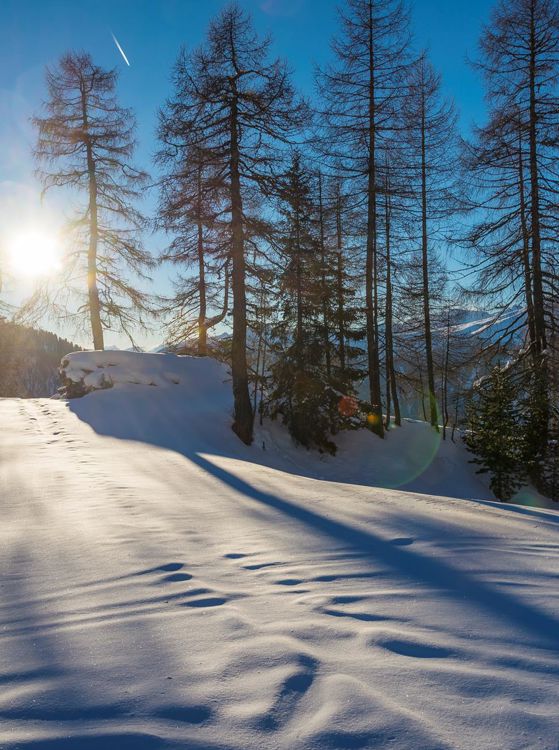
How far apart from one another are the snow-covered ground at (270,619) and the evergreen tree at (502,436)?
7598mm

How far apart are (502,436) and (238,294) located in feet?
26.8

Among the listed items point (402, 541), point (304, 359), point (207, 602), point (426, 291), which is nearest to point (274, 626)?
point (207, 602)

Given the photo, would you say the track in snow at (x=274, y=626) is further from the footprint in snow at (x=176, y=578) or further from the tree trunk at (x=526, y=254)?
the tree trunk at (x=526, y=254)

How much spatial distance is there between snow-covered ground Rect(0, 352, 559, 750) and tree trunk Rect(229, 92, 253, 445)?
607 cm

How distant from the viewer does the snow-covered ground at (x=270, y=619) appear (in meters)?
1.35

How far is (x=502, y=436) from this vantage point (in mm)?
11898

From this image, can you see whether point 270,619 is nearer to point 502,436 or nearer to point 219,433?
point 219,433

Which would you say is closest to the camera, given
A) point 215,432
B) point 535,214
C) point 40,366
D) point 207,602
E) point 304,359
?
point 207,602

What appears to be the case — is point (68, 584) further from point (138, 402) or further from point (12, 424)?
point (138, 402)

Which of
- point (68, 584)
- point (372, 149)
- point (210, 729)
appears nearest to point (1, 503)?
point (68, 584)

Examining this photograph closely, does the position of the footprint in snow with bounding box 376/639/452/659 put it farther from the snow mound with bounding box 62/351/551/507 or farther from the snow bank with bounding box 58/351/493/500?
the snow bank with bounding box 58/351/493/500

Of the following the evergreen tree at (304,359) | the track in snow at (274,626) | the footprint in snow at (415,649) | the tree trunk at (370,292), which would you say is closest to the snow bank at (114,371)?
the evergreen tree at (304,359)

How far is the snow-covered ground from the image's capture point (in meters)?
1.35

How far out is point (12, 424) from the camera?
10.1 meters
